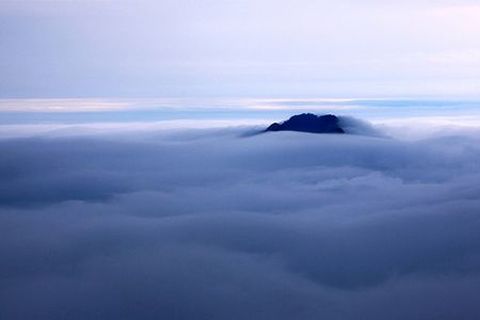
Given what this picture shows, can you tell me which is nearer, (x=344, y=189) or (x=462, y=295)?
(x=462, y=295)

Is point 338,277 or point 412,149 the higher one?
point 412,149

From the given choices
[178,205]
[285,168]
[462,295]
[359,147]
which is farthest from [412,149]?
[462,295]

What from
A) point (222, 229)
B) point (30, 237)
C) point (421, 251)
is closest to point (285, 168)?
point (222, 229)

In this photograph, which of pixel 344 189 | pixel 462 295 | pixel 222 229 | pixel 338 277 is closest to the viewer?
pixel 462 295

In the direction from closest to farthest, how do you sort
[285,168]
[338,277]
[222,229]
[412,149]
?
[338,277]
[222,229]
[285,168]
[412,149]

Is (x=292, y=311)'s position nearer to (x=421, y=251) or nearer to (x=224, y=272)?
(x=224, y=272)

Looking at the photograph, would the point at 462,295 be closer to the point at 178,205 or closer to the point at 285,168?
the point at 178,205
